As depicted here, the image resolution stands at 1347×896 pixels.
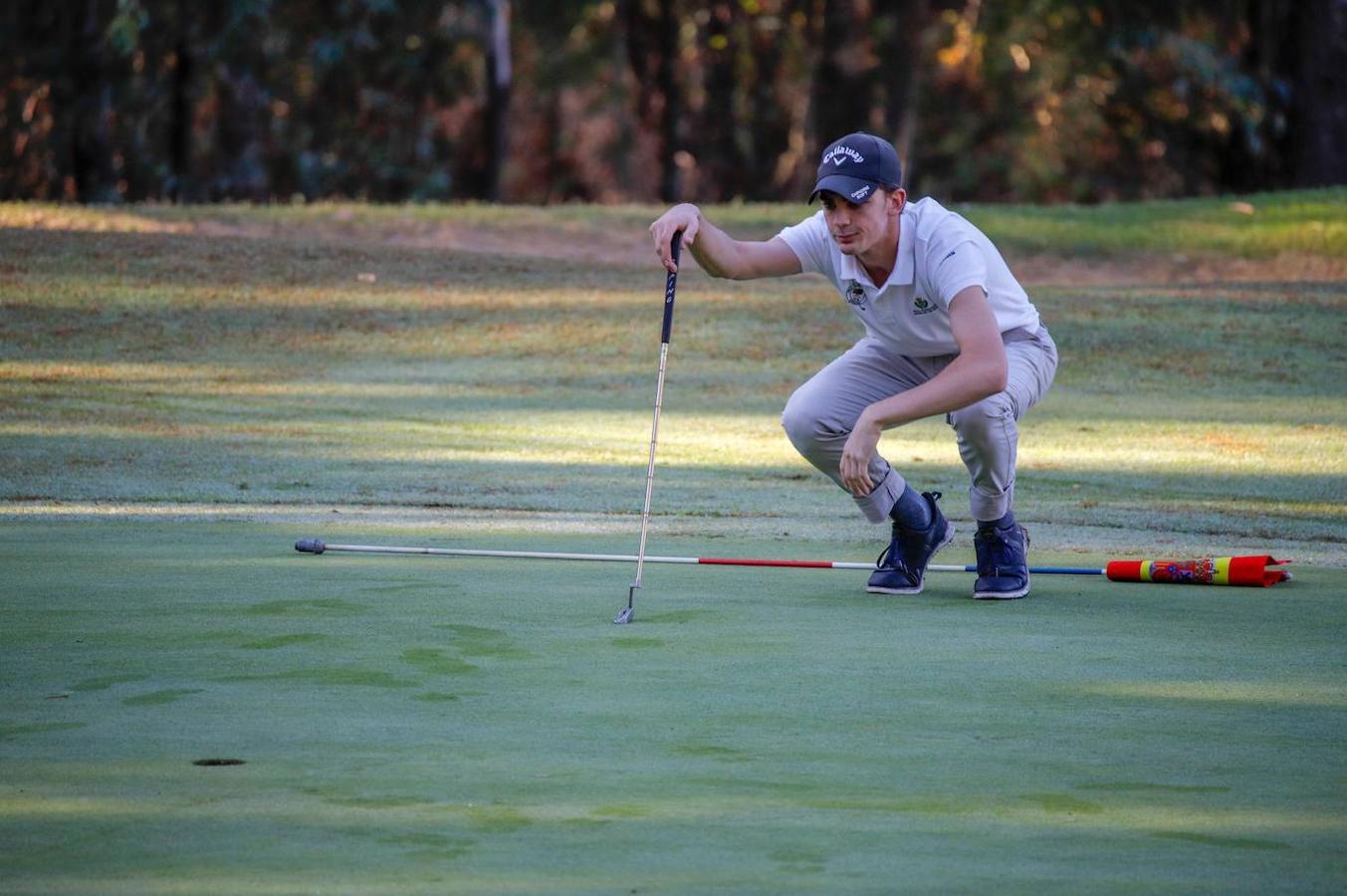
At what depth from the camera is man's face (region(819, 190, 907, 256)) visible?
18.5 ft

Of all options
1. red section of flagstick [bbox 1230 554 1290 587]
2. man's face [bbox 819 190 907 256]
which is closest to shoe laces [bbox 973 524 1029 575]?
red section of flagstick [bbox 1230 554 1290 587]

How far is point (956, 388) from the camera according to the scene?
548cm

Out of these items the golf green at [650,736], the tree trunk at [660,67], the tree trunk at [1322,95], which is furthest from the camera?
the tree trunk at [660,67]

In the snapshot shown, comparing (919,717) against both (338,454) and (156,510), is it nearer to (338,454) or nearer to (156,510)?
(156,510)

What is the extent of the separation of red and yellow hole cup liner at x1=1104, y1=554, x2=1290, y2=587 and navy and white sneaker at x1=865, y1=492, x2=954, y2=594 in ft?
1.95

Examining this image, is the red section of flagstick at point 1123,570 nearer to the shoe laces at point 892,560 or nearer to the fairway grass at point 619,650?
the fairway grass at point 619,650

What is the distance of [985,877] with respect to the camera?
3.00m

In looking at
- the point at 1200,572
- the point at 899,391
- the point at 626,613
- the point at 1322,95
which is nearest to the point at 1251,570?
the point at 1200,572

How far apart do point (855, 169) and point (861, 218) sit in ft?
0.46

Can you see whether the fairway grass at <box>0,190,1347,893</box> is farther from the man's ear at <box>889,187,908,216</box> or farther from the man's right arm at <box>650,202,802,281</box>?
the man's ear at <box>889,187,908,216</box>

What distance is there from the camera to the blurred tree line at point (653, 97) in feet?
99.3

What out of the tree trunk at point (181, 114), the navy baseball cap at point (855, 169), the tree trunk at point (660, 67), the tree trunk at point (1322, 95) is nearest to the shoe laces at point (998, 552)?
the navy baseball cap at point (855, 169)

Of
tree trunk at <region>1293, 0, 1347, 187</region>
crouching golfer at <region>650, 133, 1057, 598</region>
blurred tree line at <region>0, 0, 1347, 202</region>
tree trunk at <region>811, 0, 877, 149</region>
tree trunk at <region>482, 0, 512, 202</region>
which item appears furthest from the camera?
tree trunk at <region>811, 0, 877, 149</region>

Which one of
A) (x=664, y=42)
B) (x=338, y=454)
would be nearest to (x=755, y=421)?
(x=338, y=454)
